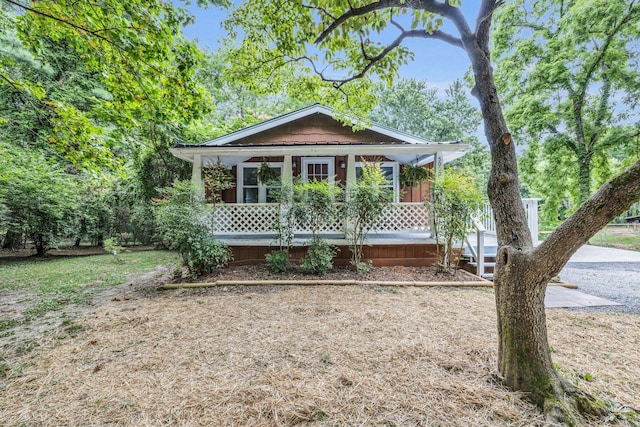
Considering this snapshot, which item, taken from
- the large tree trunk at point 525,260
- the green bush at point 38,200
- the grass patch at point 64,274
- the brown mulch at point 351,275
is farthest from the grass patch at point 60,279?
the large tree trunk at point 525,260

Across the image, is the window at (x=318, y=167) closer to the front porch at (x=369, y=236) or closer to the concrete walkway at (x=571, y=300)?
the front porch at (x=369, y=236)

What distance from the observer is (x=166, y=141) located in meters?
11.3

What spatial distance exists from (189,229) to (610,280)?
10138 millimetres

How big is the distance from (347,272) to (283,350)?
386 centimetres

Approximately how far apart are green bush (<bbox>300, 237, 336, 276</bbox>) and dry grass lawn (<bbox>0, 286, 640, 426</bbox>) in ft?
6.66

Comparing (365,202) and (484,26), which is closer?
(484,26)

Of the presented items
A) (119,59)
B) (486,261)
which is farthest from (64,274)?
(486,261)

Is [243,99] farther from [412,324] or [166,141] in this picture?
[412,324]

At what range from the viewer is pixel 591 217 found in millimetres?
1767

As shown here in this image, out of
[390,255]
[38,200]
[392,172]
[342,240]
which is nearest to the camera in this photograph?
[390,255]

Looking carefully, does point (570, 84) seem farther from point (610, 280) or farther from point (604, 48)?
point (610, 280)

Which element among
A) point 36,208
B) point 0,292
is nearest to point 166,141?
point 36,208

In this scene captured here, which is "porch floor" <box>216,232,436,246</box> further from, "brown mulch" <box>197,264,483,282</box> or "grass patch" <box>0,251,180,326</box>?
"grass patch" <box>0,251,180,326</box>

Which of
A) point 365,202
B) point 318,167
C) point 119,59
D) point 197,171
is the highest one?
point 119,59
